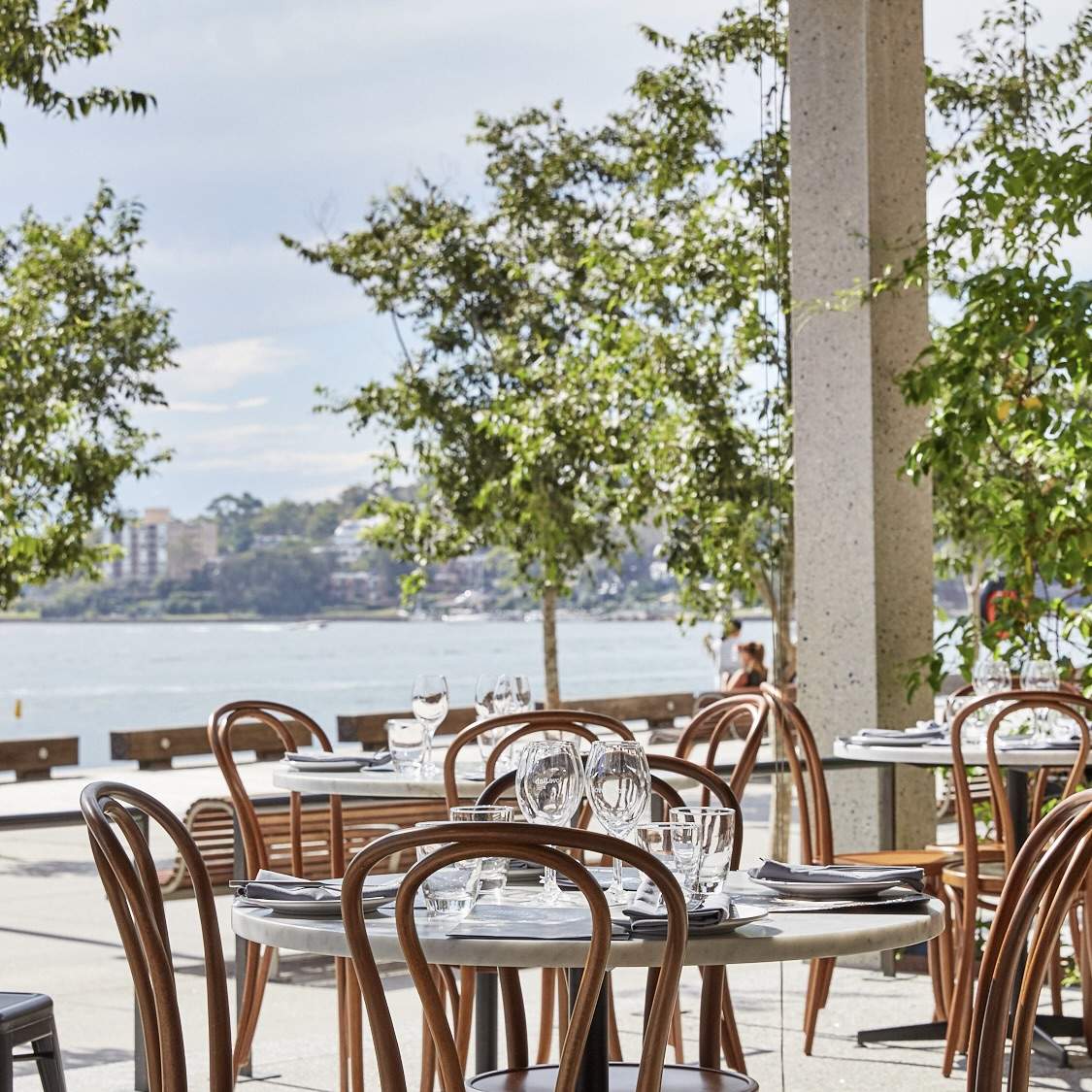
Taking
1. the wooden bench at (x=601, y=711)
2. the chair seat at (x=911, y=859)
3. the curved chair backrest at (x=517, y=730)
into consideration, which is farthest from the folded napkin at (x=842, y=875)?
the wooden bench at (x=601, y=711)

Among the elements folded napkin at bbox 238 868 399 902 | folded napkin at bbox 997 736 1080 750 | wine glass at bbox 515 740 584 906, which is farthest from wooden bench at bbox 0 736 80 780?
wine glass at bbox 515 740 584 906

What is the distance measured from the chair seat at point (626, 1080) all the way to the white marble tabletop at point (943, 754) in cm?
171

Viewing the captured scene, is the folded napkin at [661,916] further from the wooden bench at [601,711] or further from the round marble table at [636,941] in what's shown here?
the wooden bench at [601,711]

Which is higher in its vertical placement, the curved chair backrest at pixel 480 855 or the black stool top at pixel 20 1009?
the curved chair backrest at pixel 480 855

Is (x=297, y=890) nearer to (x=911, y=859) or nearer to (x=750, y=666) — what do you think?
(x=911, y=859)

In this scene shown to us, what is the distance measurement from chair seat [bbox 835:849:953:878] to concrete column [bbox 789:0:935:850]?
2.68 ft

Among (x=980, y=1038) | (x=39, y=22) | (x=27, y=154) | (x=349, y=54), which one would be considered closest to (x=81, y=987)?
(x=39, y=22)

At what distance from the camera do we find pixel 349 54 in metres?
74.1

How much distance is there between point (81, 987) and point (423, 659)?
102m

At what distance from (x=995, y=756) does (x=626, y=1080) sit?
5.46 feet

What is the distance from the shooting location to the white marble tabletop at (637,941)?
1.87 meters

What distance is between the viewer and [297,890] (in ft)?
7.09

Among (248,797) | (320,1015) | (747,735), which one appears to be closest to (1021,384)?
(747,735)

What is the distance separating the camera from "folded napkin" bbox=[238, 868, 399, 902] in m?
2.12
